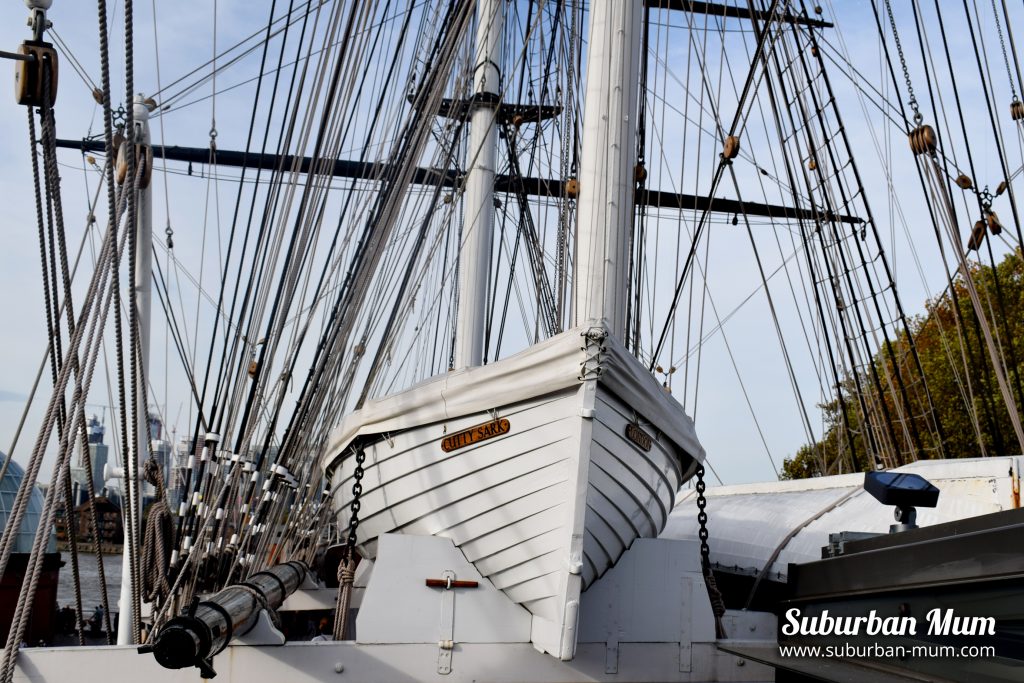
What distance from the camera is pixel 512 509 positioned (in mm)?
5555

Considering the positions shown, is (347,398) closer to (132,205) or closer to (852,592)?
(132,205)

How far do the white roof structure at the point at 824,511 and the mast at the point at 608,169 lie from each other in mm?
3069

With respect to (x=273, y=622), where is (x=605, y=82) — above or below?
above

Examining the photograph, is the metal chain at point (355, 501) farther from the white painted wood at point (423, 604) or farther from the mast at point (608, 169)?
the mast at point (608, 169)

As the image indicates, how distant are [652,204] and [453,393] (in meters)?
15.1

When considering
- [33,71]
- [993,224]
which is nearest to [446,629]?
[33,71]

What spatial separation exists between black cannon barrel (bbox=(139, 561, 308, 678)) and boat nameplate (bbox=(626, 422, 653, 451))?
2.44 meters

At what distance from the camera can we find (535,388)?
17.9 ft

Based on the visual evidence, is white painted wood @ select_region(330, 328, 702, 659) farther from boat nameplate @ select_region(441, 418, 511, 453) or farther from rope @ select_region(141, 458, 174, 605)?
rope @ select_region(141, 458, 174, 605)

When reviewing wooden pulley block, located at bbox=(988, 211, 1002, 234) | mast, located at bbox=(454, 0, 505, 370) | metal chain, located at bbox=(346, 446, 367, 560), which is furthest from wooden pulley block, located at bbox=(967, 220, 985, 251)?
metal chain, located at bbox=(346, 446, 367, 560)

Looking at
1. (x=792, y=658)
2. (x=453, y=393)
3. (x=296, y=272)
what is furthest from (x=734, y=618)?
(x=296, y=272)

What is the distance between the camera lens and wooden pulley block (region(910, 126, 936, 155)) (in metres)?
10.3

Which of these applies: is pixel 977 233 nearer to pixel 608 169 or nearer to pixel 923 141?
pixel 923 141

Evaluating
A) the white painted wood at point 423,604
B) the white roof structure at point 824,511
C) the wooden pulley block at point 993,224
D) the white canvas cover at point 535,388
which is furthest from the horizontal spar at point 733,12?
the white painted wood at point 423,604
